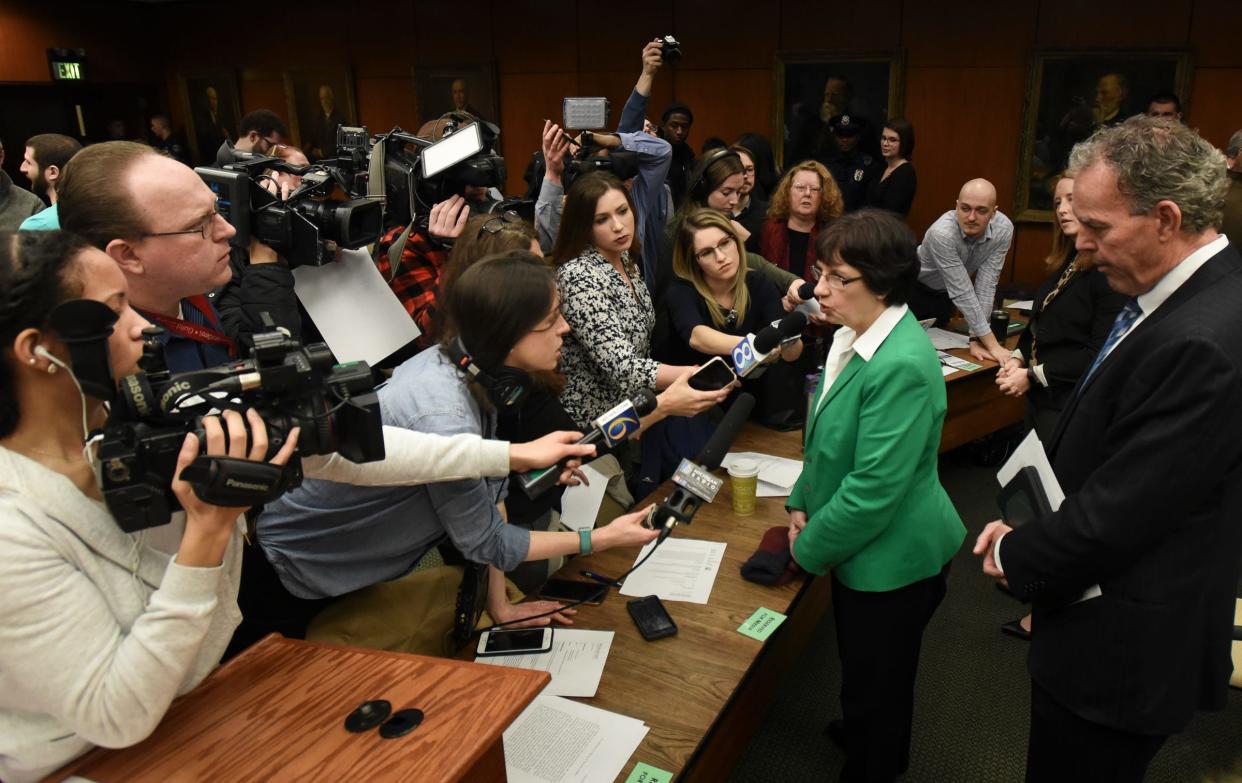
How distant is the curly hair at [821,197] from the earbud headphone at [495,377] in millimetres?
2725

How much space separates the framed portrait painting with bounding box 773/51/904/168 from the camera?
6676 mm

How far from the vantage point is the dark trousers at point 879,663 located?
6.97 ft

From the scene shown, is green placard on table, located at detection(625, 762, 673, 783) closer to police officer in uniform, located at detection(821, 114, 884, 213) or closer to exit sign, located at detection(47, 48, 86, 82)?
police officer in uniform, located at detection(821, 114, 884, 213)

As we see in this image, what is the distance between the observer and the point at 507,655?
6.45 ft

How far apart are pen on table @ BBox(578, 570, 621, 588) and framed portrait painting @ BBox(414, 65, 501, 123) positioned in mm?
6989

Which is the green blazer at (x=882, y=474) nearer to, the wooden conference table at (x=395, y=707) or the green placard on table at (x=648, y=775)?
the wooden conference table at (x=395, y=707)

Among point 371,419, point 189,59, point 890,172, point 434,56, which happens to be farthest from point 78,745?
point 189,59

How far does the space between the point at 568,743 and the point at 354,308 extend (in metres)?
1.44

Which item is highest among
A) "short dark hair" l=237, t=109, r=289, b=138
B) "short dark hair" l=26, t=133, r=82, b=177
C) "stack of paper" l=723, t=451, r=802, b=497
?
"short dark hair" l=237, t=109, r=289, b=138

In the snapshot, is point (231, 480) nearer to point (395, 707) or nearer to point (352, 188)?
point (395, 707)

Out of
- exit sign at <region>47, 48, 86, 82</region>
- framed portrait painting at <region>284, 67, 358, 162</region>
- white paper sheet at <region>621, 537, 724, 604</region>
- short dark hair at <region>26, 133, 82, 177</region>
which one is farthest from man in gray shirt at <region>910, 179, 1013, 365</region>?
exit sign at <region>47, 48, 86, 82</region>

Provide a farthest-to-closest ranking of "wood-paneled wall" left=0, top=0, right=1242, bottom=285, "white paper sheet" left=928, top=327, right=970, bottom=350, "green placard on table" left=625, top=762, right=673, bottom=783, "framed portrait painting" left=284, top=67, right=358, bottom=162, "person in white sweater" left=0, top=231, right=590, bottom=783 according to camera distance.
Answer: "framed portrait painting" left=284, top=67, right=358, bottom=162, "wood-paneled wall" left=0, top=0, right=1242, bottom=285, "white paper sheet" left=928, top=327, right=970, bottom=350, "green placard on table" left=625, top=762, right=673, bottom=783, "person in white sweater" left=0, top=231, right=590, bottom=783

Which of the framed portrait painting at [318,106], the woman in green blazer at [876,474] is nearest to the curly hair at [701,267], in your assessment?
the woman in green blazer at [876,474]

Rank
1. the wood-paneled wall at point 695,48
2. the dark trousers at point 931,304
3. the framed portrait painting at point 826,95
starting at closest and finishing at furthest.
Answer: the dark trousers at point 931,304
the wood-paneled wall at point 695,48
the framed portrait painting at point 826,95
